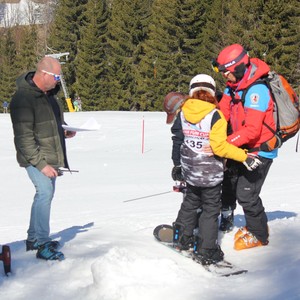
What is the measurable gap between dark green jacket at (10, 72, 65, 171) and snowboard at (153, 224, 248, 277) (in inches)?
45.6

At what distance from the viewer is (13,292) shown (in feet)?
12.3

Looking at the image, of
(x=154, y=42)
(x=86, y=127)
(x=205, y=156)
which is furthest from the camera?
(x=154, y=42)

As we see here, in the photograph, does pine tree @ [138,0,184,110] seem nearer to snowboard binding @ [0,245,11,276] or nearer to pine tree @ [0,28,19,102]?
pine tree @ [0,28,19,102]

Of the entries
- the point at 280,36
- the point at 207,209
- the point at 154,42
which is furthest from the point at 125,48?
the point at 207,209

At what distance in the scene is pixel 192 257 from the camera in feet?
14.2

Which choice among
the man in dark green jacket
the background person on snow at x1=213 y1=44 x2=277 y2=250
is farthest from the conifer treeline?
the man in dark green jacket

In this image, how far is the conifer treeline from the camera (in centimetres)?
3659

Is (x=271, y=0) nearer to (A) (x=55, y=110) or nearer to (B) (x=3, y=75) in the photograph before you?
(B) (x=3, y=75)

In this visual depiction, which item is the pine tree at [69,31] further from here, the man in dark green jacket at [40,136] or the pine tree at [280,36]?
the man in dark green jacket at [40,136]

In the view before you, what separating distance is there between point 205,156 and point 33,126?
1.44 metres

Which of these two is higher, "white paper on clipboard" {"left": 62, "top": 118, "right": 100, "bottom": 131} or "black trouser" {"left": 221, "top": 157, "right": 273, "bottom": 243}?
"white paper on clipboard" {"left": 62, "top": 118, "right": 100, "bottom": 131}

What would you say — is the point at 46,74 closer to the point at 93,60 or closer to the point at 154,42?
the point at 154,42

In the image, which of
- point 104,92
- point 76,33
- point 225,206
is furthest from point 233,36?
point 225,206

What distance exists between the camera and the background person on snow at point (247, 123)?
432cm
